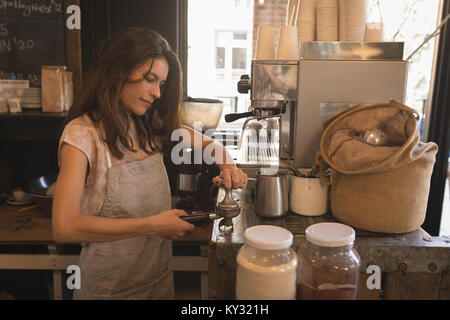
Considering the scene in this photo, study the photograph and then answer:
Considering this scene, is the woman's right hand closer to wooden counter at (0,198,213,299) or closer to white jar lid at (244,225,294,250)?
white jar lid at (244,225,294,250)

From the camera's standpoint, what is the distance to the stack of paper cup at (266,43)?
1482 mm

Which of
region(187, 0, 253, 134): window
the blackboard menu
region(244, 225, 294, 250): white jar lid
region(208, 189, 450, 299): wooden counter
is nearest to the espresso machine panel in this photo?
region(208, 189, 450, 299): wooden counter

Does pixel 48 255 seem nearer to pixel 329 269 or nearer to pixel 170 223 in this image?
pixel 170 223

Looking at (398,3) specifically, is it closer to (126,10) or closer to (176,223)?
(126,10)

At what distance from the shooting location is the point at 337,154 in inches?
42.7

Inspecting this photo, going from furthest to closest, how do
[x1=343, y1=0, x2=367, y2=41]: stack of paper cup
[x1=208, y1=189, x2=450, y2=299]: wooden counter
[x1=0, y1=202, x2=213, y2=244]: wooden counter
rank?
[x1=0, y1=202, x2=213, y2=244]: wooden counter, [x1=343, y1=0, x2=367, y2=41]: stack of paper cup, [x1=208, y1=189, x2=450, y2=299]: wooden counter

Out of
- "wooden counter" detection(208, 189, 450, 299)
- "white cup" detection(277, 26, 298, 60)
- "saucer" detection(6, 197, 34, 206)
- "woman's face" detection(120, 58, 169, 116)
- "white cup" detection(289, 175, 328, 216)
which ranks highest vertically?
"white cup" detection(277, 26, 298, 60)

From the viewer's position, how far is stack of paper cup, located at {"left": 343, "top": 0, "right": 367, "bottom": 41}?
1399mm

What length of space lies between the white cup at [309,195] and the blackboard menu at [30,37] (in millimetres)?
1693

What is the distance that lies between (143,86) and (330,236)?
31.2 inches

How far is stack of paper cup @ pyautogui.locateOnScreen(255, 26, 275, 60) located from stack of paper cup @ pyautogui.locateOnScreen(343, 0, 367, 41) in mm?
279

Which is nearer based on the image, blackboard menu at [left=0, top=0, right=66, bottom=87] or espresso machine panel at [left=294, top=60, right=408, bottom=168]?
espresso machine panel at [left=294, top=60, right=408, bottom=168]

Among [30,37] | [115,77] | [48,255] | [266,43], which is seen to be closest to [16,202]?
[48,255]

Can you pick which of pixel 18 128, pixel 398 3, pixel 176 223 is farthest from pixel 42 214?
pixel 398 3
